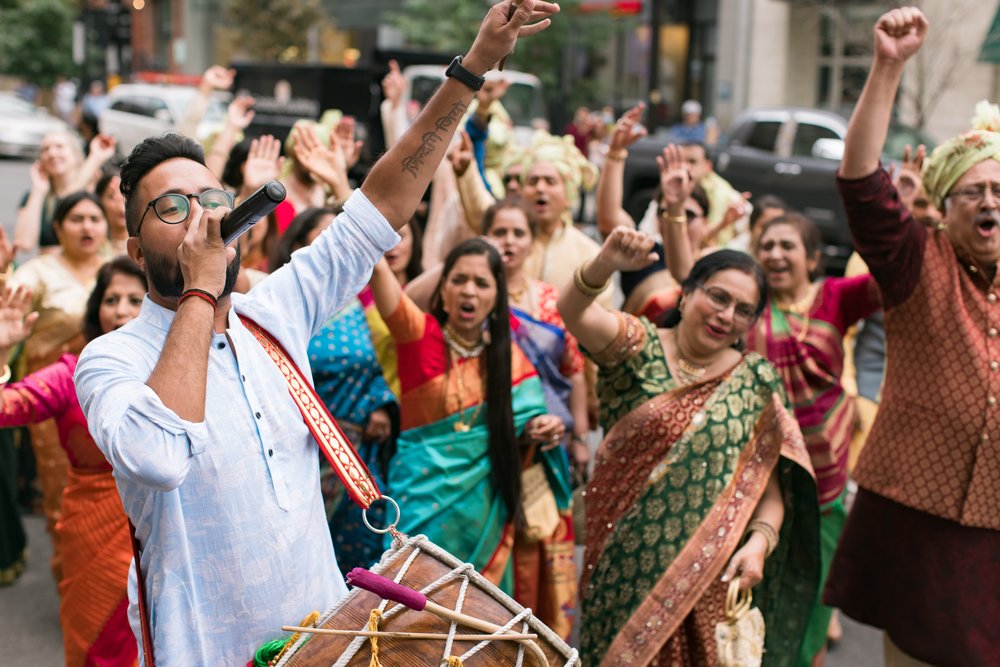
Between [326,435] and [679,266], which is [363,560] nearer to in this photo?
[679,266]

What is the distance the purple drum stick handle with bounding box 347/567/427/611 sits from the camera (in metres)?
2.01

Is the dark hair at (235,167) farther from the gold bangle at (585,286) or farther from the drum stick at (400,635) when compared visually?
the drum stick at (400,635)

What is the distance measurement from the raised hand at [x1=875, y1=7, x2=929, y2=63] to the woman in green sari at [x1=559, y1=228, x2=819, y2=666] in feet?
2.57

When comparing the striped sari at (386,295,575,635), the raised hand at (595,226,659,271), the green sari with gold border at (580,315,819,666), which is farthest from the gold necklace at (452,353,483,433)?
the raised hand at (595,226,659,271)

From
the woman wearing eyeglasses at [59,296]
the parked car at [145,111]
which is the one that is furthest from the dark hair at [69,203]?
the parked car at [145,111]

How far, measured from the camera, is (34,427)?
506 cm

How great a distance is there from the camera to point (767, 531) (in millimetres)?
3484

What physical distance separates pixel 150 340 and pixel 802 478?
228 cm

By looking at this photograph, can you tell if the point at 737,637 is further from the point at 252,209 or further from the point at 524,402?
the point at 252,209

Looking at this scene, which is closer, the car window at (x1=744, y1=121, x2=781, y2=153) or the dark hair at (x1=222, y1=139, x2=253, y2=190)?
the dark hair at (x1=222, y1=139, x2=253, y2=190)

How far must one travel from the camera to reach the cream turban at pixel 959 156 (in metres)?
3.34

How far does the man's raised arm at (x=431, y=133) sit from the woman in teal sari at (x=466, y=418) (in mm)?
1480

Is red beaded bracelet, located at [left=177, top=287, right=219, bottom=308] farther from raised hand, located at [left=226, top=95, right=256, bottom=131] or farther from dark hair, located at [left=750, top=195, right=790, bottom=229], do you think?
dark hair, located at [left=750, top=195, right=790, bottom=229]

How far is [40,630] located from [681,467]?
299 centimetres
